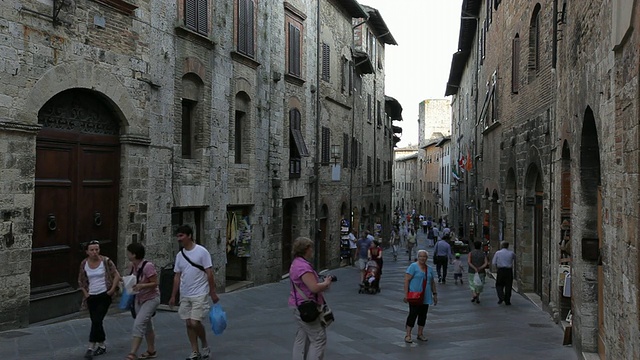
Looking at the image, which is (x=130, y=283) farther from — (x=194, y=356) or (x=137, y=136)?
(x=137, y=136)

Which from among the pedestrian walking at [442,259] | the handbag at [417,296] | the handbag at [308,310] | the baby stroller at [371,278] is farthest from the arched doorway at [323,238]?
the handbag at [308,310]

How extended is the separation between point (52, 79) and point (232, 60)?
618 centimetres

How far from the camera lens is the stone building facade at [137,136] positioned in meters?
8.80

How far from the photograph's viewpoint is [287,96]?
60.8 feet

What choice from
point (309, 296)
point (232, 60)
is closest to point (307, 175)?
point (232, 60)

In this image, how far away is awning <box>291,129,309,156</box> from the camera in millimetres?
18797

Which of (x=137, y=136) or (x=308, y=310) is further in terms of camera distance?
(x=137, y=136)

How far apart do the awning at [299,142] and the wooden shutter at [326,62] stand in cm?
381

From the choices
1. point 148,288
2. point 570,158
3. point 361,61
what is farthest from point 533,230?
point 361,61

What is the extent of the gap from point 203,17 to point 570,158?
26.8 ft

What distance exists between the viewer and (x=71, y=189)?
998 cm

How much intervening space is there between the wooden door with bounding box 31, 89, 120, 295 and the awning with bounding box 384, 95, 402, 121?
29.2 metres

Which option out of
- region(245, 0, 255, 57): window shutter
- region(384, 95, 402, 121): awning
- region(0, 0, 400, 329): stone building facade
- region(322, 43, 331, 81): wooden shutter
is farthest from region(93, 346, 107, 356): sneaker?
region(384, 95, 402, 121): awning

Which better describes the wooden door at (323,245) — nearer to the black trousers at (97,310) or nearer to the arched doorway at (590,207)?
the arched doorway at (590,207)
